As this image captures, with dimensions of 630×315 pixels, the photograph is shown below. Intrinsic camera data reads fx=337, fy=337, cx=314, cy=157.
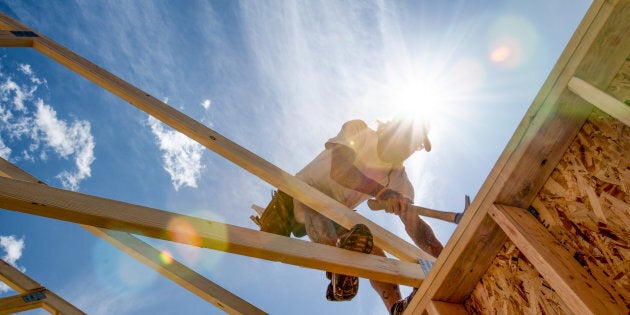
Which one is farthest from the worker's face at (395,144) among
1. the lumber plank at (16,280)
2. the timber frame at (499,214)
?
the lumber plank at (16,280)

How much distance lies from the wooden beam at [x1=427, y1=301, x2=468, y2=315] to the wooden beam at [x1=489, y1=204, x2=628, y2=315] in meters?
0.60

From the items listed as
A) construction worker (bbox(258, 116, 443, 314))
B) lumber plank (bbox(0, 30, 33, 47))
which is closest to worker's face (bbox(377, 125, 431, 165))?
construction worker (bbox(258, 116, 443, 314))

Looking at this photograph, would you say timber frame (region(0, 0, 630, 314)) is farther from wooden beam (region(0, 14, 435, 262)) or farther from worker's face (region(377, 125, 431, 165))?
worker's face (region(377, 125, 431, 165))

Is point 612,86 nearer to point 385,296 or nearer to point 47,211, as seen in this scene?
point 385,296

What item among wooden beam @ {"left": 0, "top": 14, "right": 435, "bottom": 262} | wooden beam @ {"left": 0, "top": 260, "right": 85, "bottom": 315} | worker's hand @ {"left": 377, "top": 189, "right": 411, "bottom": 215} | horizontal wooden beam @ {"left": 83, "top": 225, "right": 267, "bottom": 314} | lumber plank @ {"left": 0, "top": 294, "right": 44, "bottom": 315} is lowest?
lumber plank @ {"left": 0, "top": 294, "right": 44, "bottom": 315}

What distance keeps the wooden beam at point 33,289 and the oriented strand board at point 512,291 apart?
336 centimetres

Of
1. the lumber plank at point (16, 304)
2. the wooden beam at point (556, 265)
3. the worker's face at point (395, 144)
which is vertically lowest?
the lumber plank at point (16, 304)

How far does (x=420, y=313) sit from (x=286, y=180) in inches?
47.7

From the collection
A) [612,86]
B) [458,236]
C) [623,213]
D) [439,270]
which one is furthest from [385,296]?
[612,86]

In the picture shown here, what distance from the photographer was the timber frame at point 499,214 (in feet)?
4.31

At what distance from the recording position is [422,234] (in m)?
2.92

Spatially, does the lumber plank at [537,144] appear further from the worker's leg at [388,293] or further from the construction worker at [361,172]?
the construction worker at [361,172]

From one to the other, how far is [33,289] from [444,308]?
11.6ft

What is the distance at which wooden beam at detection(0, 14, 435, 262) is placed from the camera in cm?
234
